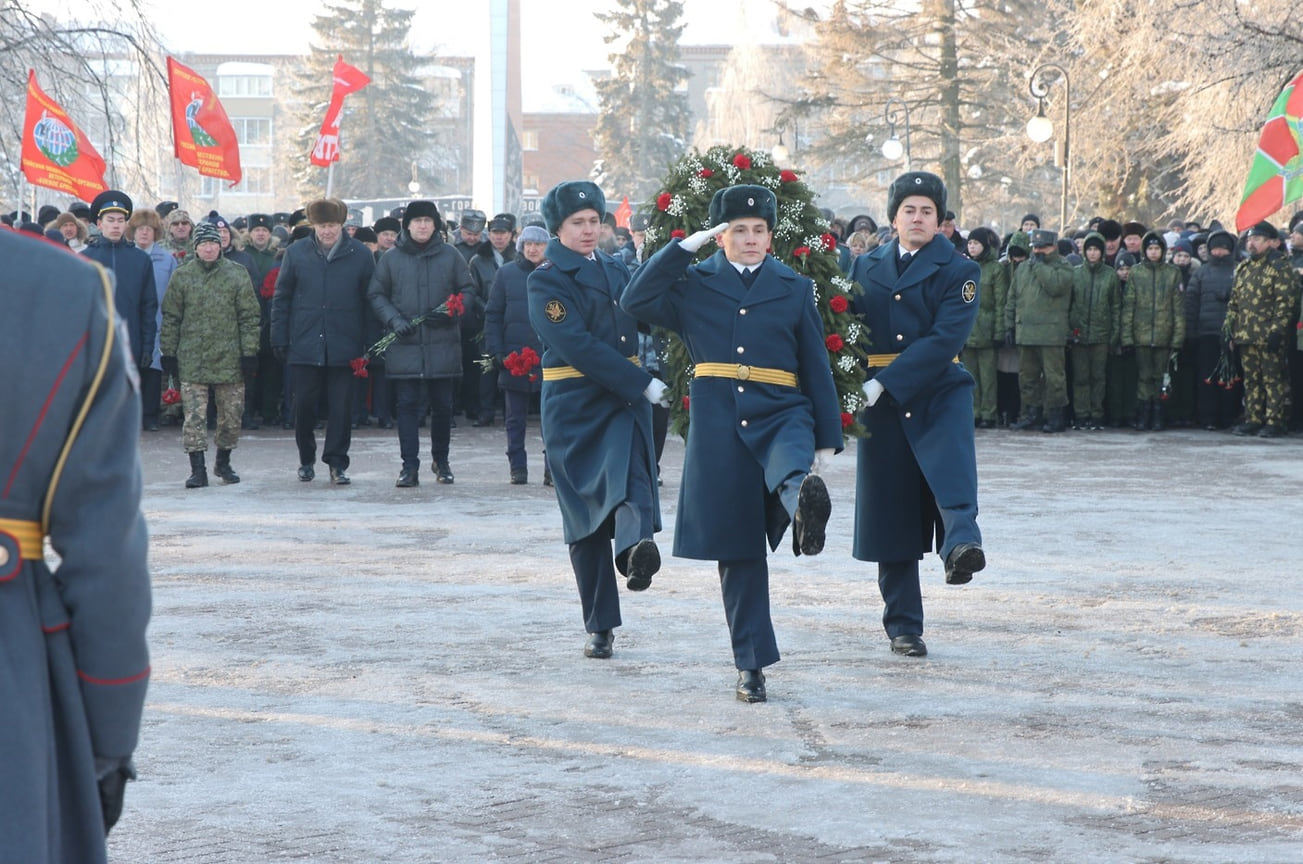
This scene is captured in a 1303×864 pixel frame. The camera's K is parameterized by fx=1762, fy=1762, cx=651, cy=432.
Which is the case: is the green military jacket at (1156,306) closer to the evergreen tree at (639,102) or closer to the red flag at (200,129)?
the red flag at (200,129)

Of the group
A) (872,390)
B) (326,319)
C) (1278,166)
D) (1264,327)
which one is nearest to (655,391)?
(872,390)

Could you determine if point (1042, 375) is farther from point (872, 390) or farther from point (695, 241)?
point (695, 241)

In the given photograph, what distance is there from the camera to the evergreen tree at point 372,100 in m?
71.2

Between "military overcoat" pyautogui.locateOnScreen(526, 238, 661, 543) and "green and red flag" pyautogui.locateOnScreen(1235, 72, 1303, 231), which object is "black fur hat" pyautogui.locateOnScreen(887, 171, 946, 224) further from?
"green and red flag" pyautogui.locateOnScreen(1235, 72, 1303, 231)

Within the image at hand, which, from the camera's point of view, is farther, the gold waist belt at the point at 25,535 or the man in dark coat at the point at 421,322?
the man in dark coat at the point at 421,322

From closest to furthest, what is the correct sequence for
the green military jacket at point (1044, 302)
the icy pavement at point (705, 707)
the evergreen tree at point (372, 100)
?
the icy pavement at point (705, 707)
the green military jacket at point (1044, 302)
the evergreen tree at point (372, 100)

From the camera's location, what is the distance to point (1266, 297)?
16828 mm

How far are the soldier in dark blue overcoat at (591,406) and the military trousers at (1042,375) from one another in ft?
35.5

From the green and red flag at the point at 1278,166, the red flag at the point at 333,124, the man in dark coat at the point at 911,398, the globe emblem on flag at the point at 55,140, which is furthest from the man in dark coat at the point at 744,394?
the red flag at the point at 333,124

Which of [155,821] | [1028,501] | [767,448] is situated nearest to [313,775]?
[155,821]

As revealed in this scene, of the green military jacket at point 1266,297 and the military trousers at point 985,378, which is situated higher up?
the green military jacket at point 1266,297

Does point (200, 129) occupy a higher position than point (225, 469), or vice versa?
point (200, 129)

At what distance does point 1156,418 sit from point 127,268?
33.9 feet

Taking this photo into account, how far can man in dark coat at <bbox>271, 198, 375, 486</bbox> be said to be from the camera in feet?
43.8
